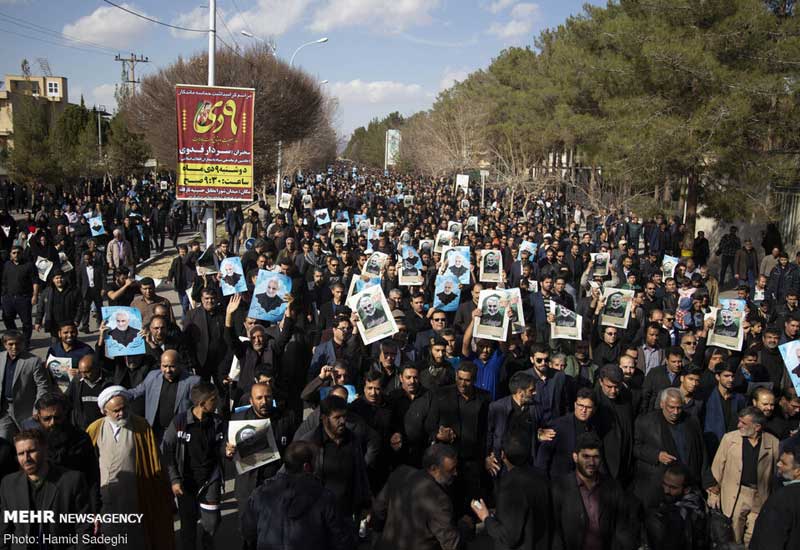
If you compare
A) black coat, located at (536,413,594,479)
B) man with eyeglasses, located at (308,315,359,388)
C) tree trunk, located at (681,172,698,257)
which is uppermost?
tree trunk, located at (681,172,698,257)

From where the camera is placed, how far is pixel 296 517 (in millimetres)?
3832

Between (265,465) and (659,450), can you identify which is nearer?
(265,465)

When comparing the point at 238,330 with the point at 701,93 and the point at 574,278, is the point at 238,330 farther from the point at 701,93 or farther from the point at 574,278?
the point at 701,93

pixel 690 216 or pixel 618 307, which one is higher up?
pixel 690 216

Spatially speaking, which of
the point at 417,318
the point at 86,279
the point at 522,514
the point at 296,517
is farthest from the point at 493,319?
the point at 86,279

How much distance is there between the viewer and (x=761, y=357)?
26.0ft

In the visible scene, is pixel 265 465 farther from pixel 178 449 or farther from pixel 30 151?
pixel 30 151

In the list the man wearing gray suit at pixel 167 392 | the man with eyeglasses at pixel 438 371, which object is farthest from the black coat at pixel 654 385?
the man wearing gray suit at pixel 167 392

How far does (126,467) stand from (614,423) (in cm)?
373

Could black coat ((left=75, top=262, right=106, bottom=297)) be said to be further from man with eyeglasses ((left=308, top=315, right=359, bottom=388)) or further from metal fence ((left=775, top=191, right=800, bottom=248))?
metal fence ((left=775, top=191, right=800, bottom=248))

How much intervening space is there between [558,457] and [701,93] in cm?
1630

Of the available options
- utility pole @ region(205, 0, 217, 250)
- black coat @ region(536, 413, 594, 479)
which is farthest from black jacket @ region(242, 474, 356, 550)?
utility pole @ region(205, 0, 217, 250)

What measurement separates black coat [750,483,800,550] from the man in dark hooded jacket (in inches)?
91.1

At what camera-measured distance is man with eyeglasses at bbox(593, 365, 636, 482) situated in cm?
577
